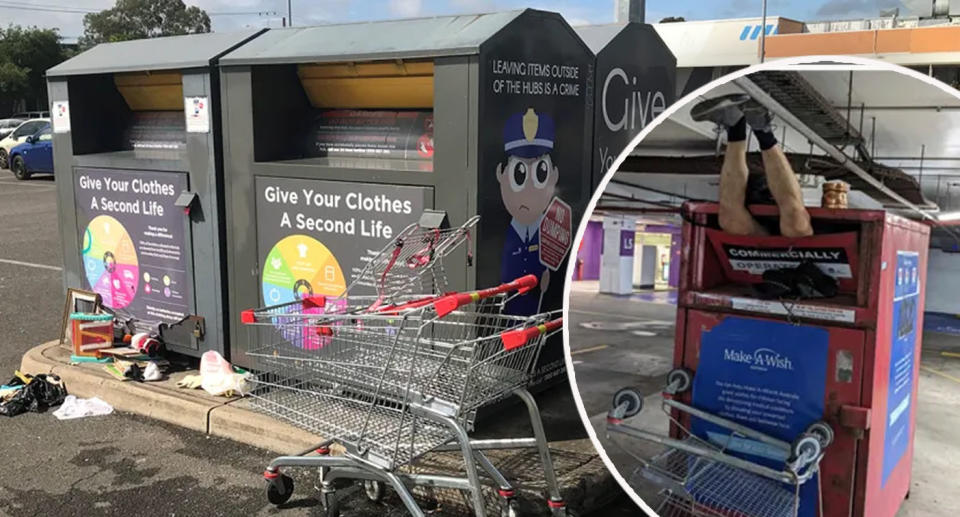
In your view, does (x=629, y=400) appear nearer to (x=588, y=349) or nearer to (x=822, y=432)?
(x=588, y=349)

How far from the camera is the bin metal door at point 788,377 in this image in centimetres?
156

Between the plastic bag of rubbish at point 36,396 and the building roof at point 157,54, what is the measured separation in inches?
80.7

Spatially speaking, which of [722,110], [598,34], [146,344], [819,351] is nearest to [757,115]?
[722,110]

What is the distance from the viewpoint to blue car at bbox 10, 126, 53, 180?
19656 mm

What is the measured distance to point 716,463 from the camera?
5.36 feet

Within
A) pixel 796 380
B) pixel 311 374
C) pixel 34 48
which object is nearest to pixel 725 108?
pixel 796 380

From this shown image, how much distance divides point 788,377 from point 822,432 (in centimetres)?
13

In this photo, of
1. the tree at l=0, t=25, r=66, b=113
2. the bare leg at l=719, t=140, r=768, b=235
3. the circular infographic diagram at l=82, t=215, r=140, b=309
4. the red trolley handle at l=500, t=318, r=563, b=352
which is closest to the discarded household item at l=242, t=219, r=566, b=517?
the red trolley handle at l=500, t=318, r=563, b=352

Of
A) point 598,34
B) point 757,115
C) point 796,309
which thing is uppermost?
point 598,34

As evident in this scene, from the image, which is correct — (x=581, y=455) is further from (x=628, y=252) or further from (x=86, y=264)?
(x=86, y=264)

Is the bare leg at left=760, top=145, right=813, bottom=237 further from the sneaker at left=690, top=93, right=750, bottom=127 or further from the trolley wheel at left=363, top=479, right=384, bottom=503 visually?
the trolley wheel at left=363, top=479, right=384, bottom=503

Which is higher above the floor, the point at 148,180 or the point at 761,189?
the point at 761,189

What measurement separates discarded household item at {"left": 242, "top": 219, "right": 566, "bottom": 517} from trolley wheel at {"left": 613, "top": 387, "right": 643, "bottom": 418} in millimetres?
1124

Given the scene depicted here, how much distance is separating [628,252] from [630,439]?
43cm
